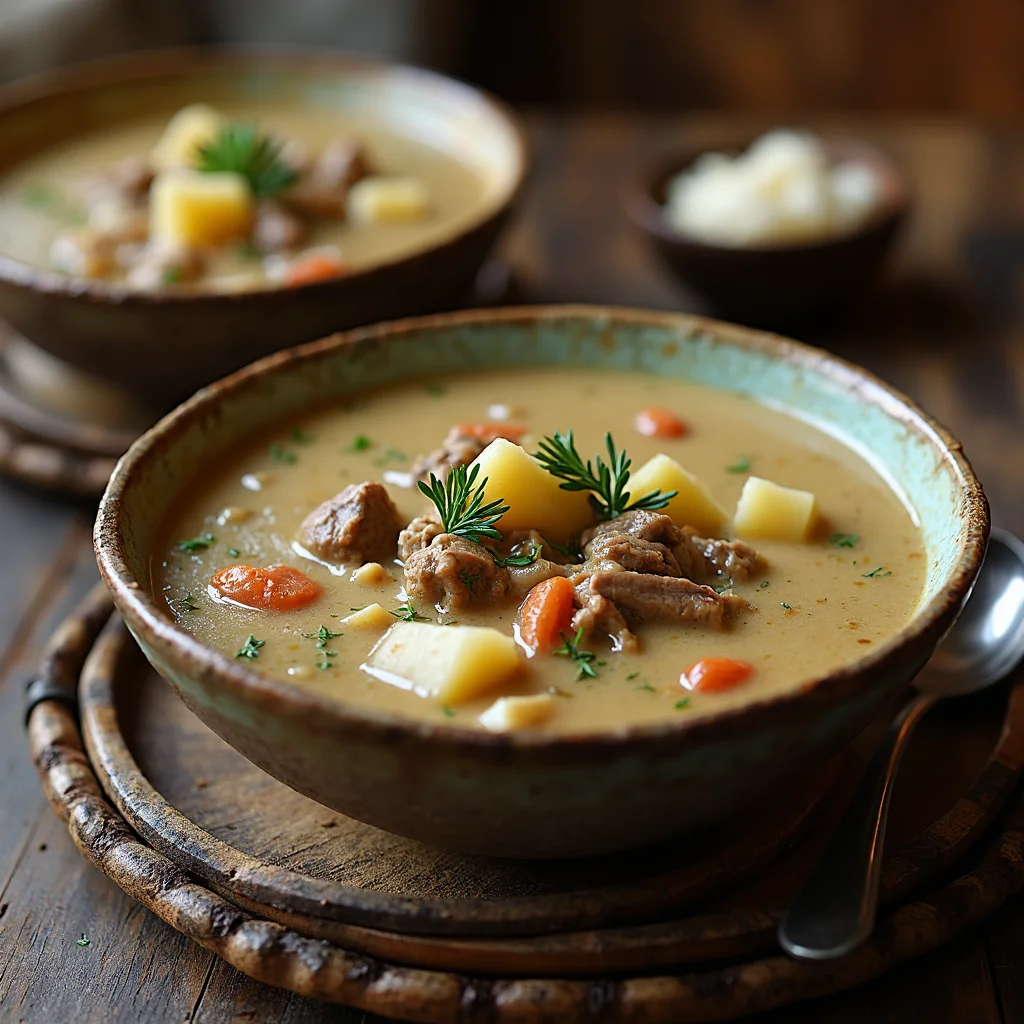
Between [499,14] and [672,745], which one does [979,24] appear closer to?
[499,14]

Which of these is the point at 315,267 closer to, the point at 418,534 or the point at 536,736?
the point at 418,534

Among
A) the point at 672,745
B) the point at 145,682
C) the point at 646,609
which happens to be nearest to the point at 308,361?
the point at 145,682

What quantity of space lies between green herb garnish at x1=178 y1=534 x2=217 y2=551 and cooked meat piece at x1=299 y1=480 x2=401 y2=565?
0.62ft

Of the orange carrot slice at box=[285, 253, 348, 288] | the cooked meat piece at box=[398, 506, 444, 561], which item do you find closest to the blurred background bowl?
the orange carrot slice at box=[285, 253, 348, 288]

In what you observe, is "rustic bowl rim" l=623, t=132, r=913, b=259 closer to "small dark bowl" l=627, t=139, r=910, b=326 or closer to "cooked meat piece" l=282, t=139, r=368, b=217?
"small dark bowl" l=627, t=139, r=910, b=326

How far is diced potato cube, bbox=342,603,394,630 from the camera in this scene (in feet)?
7.82

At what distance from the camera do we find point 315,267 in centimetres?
397

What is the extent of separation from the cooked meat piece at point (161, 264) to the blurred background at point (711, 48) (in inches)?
147

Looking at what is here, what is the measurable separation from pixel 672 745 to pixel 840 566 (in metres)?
0.82

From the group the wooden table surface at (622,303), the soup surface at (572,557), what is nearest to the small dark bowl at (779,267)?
the wooden table surface at (622,303)

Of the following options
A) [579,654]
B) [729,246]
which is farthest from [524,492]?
[729,246]

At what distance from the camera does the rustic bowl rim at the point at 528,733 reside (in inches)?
74.0

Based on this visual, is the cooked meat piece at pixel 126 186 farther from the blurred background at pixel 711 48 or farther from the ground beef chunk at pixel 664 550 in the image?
the blurred background at pixel 711 48

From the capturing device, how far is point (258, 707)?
198 cm
